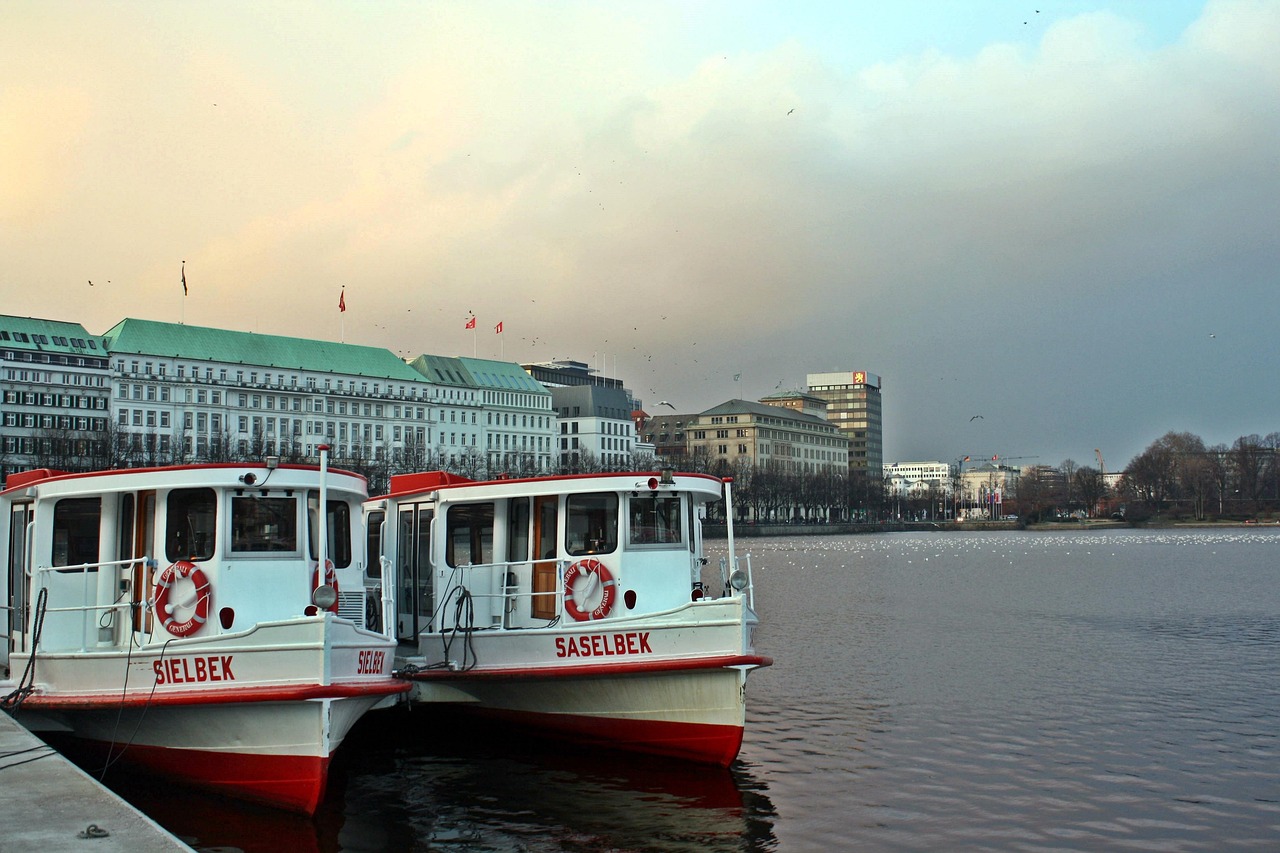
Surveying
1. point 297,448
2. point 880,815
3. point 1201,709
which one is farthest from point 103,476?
point 297,448

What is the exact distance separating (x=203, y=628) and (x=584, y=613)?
5.57m

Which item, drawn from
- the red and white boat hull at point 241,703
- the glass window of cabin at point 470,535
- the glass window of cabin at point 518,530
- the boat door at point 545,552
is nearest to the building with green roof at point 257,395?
the glass window of cabin at point 470,535

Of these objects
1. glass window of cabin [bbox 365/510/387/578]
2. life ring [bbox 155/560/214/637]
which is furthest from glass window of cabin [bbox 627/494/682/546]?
life ring [bbox 155/560/214/637]

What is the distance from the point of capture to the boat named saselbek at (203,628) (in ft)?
51.0

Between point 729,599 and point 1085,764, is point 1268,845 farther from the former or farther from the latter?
point 729,599

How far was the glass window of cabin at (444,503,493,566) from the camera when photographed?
2078 centimetres

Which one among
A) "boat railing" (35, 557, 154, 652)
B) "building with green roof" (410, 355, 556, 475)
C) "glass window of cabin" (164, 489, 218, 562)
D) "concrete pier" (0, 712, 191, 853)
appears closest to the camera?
"concrete pier" (0, 712, 191, 853)

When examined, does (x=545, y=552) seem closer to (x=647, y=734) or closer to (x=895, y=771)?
(x=647, y=734)

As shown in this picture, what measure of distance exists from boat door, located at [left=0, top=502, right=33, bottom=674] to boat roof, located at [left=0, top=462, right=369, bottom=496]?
180 centimetres

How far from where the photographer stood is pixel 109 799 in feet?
40.4

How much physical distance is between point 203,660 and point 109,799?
361 centimetres

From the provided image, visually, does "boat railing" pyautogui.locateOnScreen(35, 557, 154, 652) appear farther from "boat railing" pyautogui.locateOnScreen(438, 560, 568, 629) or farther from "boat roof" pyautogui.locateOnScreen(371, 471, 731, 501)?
"boat roof" pyautogui.locateOnScreen(371, 471, 731, 501)

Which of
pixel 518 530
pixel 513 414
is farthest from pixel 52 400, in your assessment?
pixel 518 530

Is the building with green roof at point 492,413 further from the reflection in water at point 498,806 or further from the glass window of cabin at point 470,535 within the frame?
the reflection in water at point 498,806
